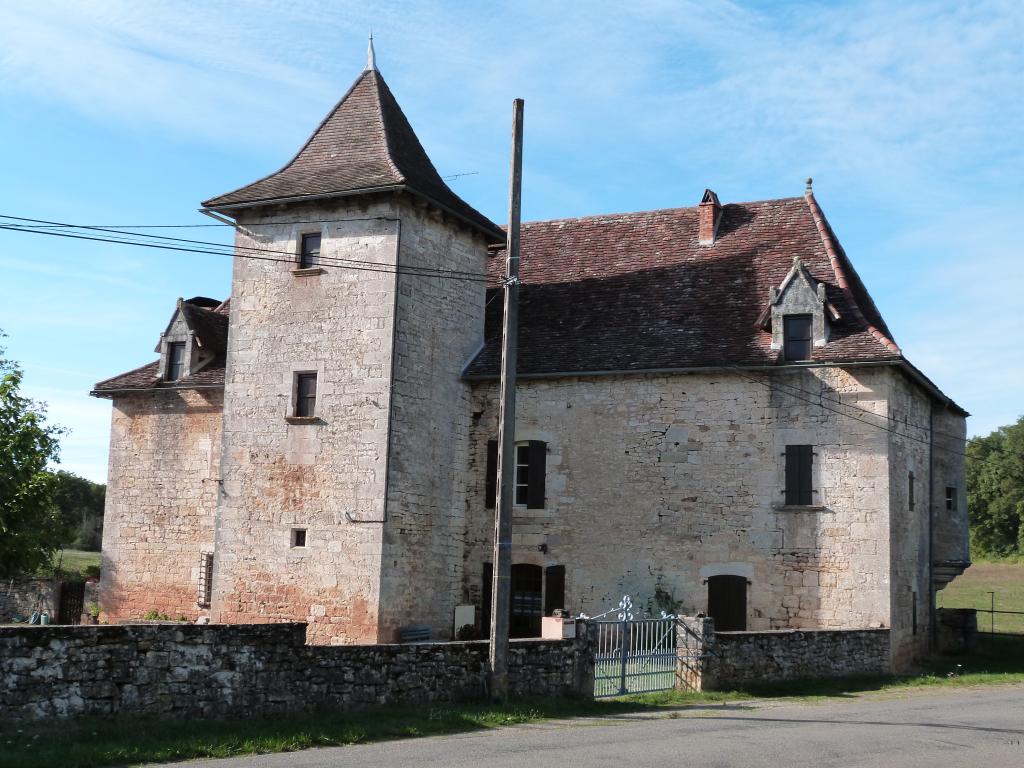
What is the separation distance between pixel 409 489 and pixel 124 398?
399 inches

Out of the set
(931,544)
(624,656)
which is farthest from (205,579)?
(931,544)

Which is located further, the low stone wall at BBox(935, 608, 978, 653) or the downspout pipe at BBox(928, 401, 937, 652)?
the low stone wall at BBox(935, 608, 978, 653)

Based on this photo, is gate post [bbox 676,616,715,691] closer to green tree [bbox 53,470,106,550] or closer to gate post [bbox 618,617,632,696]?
gate post [bbox 618,617,632,696]

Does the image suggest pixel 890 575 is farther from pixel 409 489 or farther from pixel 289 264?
pixel 289 264

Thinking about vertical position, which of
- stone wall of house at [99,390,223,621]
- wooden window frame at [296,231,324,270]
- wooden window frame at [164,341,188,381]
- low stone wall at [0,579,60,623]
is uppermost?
wooden window frame at [296,231,324,270]

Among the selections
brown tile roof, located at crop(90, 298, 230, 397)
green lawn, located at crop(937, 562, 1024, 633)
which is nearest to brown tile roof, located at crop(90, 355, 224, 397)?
brown tile roof, located at crop(90, 298, 230, 397)

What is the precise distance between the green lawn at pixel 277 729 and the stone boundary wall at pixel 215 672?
186 millimetres

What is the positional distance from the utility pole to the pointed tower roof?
19.4 feet

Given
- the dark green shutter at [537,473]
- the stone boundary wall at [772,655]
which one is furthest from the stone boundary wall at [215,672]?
the dark green shutter at [537,473]

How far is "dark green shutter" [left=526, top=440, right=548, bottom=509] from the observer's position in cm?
2295

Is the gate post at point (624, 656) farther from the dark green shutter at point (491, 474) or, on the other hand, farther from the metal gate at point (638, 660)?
the dark green shutter at point (491, 474)

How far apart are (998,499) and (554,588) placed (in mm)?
62102

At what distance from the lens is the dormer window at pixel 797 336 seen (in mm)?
21547

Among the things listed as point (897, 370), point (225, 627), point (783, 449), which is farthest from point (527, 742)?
point (897, 370)
